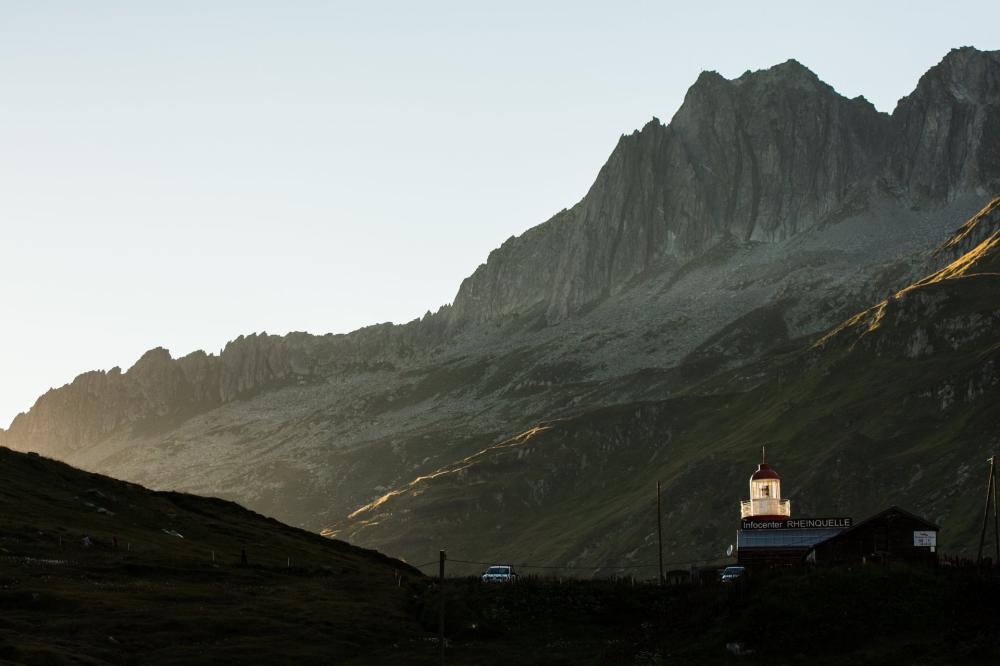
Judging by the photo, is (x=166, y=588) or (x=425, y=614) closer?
(x=425, y=614)

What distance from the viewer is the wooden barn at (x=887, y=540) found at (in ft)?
359

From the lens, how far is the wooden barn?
10950 centimetres

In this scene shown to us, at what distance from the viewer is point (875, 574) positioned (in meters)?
90.9

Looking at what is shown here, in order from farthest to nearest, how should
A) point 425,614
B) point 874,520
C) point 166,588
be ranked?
point 874,520 → point 166,588 → point 425,614

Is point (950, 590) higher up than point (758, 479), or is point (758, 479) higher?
point (758, 479)

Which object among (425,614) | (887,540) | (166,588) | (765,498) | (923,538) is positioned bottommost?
(425,614)

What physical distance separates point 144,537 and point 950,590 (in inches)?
3108

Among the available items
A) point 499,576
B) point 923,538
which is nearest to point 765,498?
point 923,538

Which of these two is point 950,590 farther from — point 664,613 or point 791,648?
point 664,613

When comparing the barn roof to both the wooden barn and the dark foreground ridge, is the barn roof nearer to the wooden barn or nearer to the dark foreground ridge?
the wooden barn

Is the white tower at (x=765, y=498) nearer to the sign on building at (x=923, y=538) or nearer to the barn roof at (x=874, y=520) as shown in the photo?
the barn roof at (x=874, y=520)

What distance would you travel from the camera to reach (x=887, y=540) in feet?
363

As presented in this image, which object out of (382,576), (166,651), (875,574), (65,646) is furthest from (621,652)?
(382,576)

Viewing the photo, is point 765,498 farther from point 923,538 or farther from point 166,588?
point 166,588
